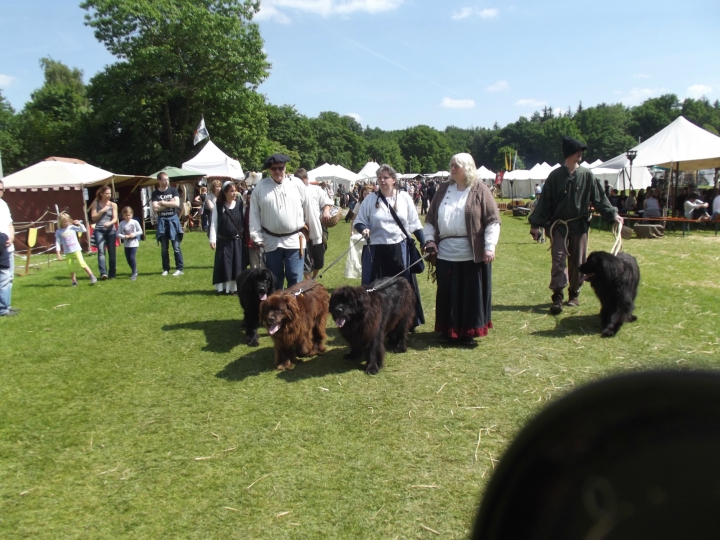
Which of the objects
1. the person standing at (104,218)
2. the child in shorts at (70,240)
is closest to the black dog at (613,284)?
the person standing at (104,218)

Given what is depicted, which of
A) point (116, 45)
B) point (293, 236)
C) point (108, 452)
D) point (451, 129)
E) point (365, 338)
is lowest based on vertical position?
point (108, 452)

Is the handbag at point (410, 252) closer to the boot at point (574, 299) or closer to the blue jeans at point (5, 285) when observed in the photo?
the boot at point (574, 299)

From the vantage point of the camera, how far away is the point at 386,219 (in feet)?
20.0

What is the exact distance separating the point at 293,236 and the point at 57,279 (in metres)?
8.16

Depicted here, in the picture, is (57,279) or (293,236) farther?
(57,279)

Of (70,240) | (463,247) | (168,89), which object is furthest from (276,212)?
(168,89)

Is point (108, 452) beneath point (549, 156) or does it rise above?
beneath

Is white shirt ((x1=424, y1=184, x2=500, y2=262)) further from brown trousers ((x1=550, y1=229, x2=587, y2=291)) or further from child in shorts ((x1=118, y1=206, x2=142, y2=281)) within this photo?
child in shorts ((x1=118, y1=206, x2=142, y2=281))

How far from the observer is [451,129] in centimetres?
19738

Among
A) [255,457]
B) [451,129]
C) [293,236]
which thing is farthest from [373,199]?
[451,129]

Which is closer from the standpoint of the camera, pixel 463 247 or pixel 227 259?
pixel 463 247

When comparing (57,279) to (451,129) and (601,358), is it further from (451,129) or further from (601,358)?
(451,129)

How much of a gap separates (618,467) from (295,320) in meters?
4.66

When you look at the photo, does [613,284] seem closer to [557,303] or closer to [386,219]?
[557,303]
